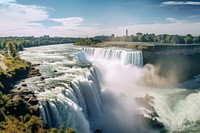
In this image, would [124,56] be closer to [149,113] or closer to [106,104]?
[106,104]

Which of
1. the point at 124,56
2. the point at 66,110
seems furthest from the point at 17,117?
the point at 124,56

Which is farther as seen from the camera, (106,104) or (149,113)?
(106,104)

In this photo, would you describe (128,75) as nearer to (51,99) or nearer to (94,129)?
(94,129)

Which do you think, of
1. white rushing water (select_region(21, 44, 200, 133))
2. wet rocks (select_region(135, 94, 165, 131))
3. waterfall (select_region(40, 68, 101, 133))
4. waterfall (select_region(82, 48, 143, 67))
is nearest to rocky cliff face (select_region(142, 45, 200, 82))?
waterfall (select_region(82, 48, 143, 67))

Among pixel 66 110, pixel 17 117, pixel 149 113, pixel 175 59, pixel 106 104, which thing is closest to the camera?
pixel 17 117

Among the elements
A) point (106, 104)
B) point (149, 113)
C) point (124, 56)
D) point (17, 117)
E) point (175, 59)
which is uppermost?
point (124, 56)

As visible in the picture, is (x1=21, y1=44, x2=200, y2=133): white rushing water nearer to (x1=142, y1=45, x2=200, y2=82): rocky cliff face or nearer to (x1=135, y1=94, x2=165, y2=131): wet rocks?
(x1=135, y1=94, x2=165, y2=131): wet rocks

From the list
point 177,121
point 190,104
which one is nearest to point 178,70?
point 190,104

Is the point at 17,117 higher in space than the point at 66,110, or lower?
higher
